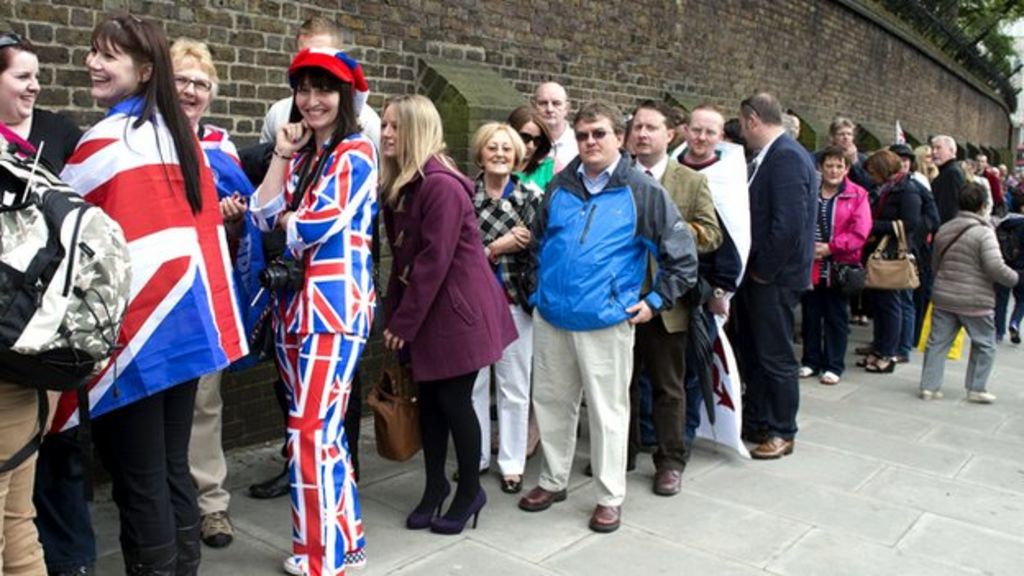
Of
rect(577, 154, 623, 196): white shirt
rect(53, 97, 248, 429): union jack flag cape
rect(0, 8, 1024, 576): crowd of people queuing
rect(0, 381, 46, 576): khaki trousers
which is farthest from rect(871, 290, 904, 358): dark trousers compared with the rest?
rect(0, 381, 46, 576): khaki trousers

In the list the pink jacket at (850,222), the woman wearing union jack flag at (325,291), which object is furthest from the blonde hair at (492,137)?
the pink jacket at (850,222)

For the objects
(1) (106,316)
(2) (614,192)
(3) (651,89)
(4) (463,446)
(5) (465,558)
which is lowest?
(5) (465,558)

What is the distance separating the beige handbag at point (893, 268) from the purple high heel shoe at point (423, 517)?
4744mm

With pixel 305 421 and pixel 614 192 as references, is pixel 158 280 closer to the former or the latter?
pixel 305 421

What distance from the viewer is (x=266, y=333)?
12.4ft

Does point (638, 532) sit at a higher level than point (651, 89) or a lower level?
lower

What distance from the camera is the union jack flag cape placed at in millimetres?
2740

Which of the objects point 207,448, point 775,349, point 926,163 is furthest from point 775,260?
point 926,163

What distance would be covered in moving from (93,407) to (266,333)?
1115mm

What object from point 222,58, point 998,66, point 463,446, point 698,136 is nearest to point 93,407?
point 463,446

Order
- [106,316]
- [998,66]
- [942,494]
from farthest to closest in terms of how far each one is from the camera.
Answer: [998,66], [942,494], [106,316]

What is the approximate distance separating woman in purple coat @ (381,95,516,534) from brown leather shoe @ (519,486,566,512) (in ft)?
1.28

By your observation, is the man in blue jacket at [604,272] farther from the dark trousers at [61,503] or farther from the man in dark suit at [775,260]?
the dark trousers at [61,503]

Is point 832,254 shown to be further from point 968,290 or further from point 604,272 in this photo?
point 604,272
